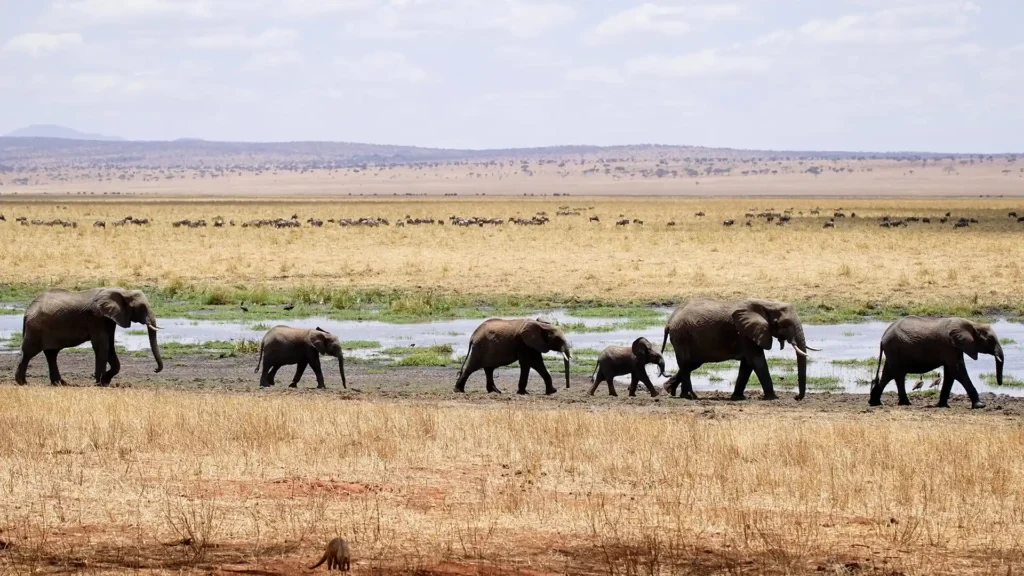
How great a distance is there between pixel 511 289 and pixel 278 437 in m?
20.0

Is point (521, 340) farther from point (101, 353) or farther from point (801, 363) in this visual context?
point (101, 353)

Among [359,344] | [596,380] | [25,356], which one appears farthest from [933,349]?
[25,356]

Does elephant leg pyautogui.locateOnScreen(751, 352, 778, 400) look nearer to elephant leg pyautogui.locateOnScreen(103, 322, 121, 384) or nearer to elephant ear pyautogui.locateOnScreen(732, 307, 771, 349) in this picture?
elephant ear pyautogui.locateOnScreen(732, 307, 771, 349)

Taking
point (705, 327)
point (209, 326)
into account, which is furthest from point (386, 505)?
point (209, 326)

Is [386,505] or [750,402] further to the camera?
[750,402]

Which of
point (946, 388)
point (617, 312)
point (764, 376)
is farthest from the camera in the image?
point (617, 312)

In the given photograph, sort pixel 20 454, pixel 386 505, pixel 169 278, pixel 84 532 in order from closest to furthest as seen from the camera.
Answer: pixel 84 532
pixel 386 505
pixel 20 454
pixel 169 278

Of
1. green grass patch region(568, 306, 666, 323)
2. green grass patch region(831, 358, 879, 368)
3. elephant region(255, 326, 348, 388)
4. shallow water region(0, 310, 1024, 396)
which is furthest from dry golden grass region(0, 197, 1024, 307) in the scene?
elephant region(255, 326, 348, 388)

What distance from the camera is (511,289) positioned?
32.9m

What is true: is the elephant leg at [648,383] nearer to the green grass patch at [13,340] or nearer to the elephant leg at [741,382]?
the elephant leg at [741,382]

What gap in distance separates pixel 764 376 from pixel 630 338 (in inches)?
262

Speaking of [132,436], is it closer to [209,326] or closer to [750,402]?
[750,402]

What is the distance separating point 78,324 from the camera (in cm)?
1867

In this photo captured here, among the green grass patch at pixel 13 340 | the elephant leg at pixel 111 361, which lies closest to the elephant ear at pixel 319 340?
the elephant leg at pixel 111 361
